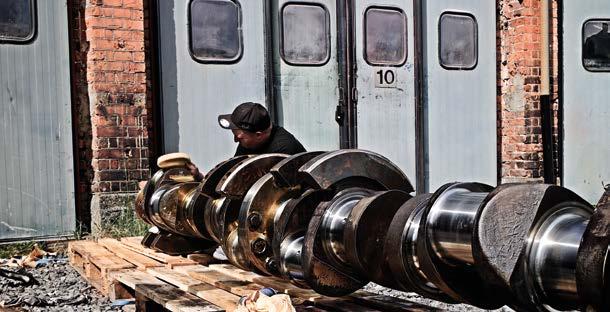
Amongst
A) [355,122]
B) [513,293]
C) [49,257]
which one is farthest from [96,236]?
[513,293]

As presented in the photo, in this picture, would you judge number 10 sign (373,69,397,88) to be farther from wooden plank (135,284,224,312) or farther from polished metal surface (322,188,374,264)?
polished metal surface (322,188,374,264)

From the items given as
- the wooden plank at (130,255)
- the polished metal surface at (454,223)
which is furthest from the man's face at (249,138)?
the polished metal surface at (454,223)

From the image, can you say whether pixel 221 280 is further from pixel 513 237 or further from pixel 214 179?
pixel 513 237

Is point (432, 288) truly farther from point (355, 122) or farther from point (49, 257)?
point (355, 122)

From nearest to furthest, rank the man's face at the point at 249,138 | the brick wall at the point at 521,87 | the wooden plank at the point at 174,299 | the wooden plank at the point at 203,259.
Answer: the wooden plank at the point at 174,299
the wooden plank at the point at 203,259
the man's face at the point at 249,138
the brick wall at the point at 521,87

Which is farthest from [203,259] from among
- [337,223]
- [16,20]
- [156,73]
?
[16,20]

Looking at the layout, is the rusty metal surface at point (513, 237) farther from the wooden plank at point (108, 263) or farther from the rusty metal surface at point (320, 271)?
the wooden plank at point (108, 263)

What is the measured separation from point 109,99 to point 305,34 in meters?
2.15

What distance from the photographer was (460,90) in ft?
27.9

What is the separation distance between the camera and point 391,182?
120 inches

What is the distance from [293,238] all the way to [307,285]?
8.3 inches

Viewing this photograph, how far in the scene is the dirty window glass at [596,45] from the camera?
8.98 m

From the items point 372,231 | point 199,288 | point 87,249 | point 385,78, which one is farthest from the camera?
point 385,78

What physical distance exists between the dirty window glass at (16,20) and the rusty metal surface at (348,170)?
425cm
